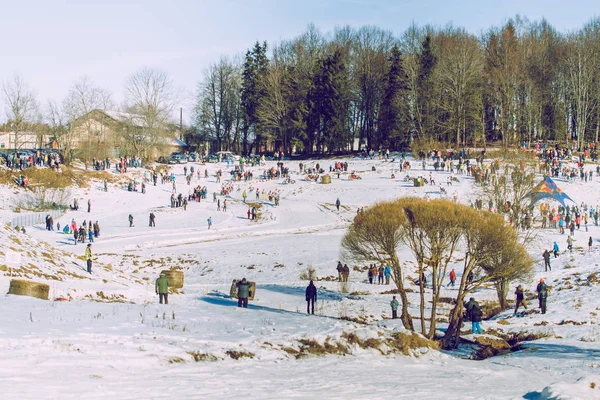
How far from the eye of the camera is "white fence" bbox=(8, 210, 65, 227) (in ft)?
144

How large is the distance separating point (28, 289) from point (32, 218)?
30.1 metres

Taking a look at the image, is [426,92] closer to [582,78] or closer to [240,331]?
[582,78]

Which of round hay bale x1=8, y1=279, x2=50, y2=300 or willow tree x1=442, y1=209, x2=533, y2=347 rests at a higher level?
willow tree x1=442, y1=209, x2=533, y2=347

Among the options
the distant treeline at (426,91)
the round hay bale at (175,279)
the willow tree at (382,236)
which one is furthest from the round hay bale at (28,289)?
the distant treeline at (426,91)

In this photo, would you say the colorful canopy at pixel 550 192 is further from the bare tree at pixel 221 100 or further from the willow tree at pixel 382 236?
the bare tree at pixel 221 100

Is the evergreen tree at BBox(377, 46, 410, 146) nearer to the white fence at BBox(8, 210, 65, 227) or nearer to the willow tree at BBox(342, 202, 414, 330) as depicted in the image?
the white fence at BBox(8, 210, 65, 227)

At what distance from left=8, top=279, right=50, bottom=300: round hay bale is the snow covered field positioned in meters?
0.79

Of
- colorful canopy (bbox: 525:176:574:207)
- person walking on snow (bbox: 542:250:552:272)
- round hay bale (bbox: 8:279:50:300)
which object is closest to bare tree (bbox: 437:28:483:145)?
colorful canopy (bbox: 525:176:574:207)

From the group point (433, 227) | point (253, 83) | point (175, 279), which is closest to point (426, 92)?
point (253, 83)

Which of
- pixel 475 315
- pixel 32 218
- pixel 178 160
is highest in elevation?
pixel 178 160

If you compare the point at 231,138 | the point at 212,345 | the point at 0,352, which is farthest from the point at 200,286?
the point at 231,138

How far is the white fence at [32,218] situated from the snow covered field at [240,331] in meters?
2.73

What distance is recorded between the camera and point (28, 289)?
18.0 meters

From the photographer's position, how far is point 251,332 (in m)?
15.3
